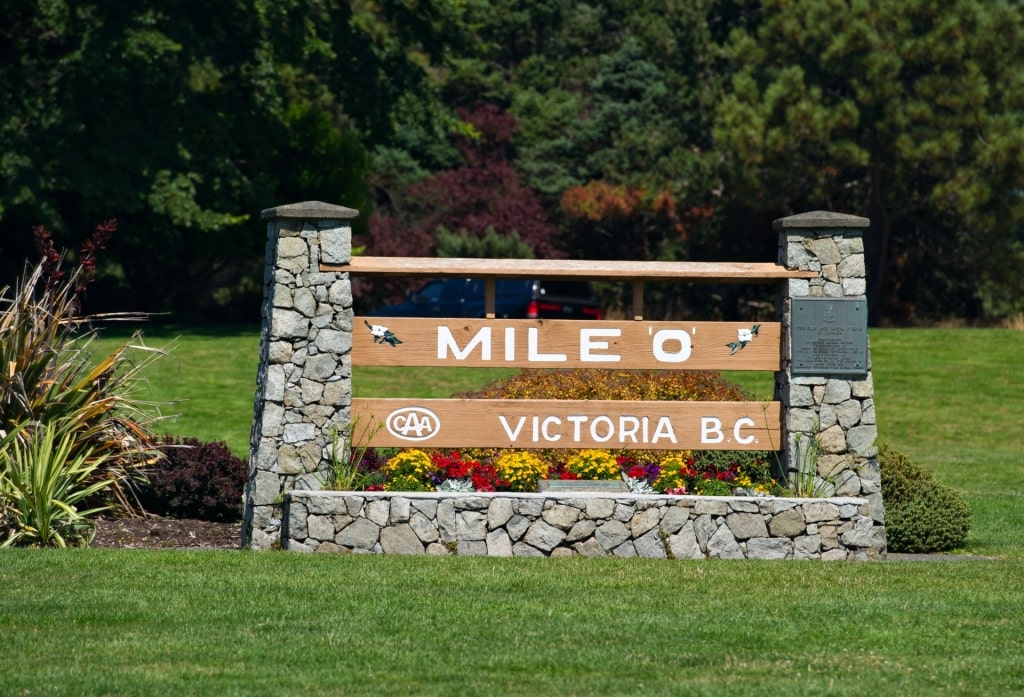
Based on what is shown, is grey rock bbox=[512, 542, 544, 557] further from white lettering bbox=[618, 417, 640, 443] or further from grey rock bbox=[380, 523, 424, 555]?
white lettering bbox=[618, 417, 640, 443]

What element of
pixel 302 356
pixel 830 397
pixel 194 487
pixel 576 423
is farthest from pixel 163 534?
pixel 830 397

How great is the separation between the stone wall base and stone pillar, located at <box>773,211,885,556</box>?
2.74ft

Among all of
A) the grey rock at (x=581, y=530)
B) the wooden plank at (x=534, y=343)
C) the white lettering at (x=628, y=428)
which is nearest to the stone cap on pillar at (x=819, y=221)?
the wooden plank at (x=534, y=343)

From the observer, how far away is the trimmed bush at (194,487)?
491 inches

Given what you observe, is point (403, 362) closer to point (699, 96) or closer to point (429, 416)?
point (429, 416)

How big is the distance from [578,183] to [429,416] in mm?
31919

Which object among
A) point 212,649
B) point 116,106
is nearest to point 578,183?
point 116,106

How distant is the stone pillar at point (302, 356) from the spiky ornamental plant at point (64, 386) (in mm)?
1030

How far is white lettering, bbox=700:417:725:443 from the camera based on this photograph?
11203 mm

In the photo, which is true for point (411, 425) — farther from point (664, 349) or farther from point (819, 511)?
point (819, 511)

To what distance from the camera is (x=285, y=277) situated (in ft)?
35.8

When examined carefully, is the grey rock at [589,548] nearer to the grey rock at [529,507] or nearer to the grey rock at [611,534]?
the grey rock at [611,534]

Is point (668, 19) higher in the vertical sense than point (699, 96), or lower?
higher

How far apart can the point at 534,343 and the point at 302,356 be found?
1.70 meters
